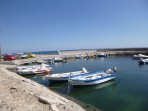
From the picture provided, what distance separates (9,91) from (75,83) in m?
11.9

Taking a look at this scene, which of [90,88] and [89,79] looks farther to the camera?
[89,79]

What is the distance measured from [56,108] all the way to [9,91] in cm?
410

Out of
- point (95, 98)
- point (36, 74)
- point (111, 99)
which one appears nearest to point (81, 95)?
point (95, 98)

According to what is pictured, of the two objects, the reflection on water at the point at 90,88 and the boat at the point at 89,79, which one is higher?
the boat at the point at 89,79

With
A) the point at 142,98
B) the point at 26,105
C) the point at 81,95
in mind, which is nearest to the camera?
the point at 26,105

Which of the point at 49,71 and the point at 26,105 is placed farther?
the point at 49,71

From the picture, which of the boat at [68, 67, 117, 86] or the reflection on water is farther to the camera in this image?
the boat at [68, 67, 117, 86]

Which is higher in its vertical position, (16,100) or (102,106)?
(16,100)

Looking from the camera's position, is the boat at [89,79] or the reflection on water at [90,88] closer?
the reflection on water at [90,88]

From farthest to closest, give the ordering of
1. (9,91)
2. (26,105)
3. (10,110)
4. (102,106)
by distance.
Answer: (102,106)
(9,91)
(26,105)
(10,110)

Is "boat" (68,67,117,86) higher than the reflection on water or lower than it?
higher

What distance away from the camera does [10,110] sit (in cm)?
1015

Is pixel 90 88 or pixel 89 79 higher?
pixel 89 79

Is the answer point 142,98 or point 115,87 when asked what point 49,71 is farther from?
point 142,98
